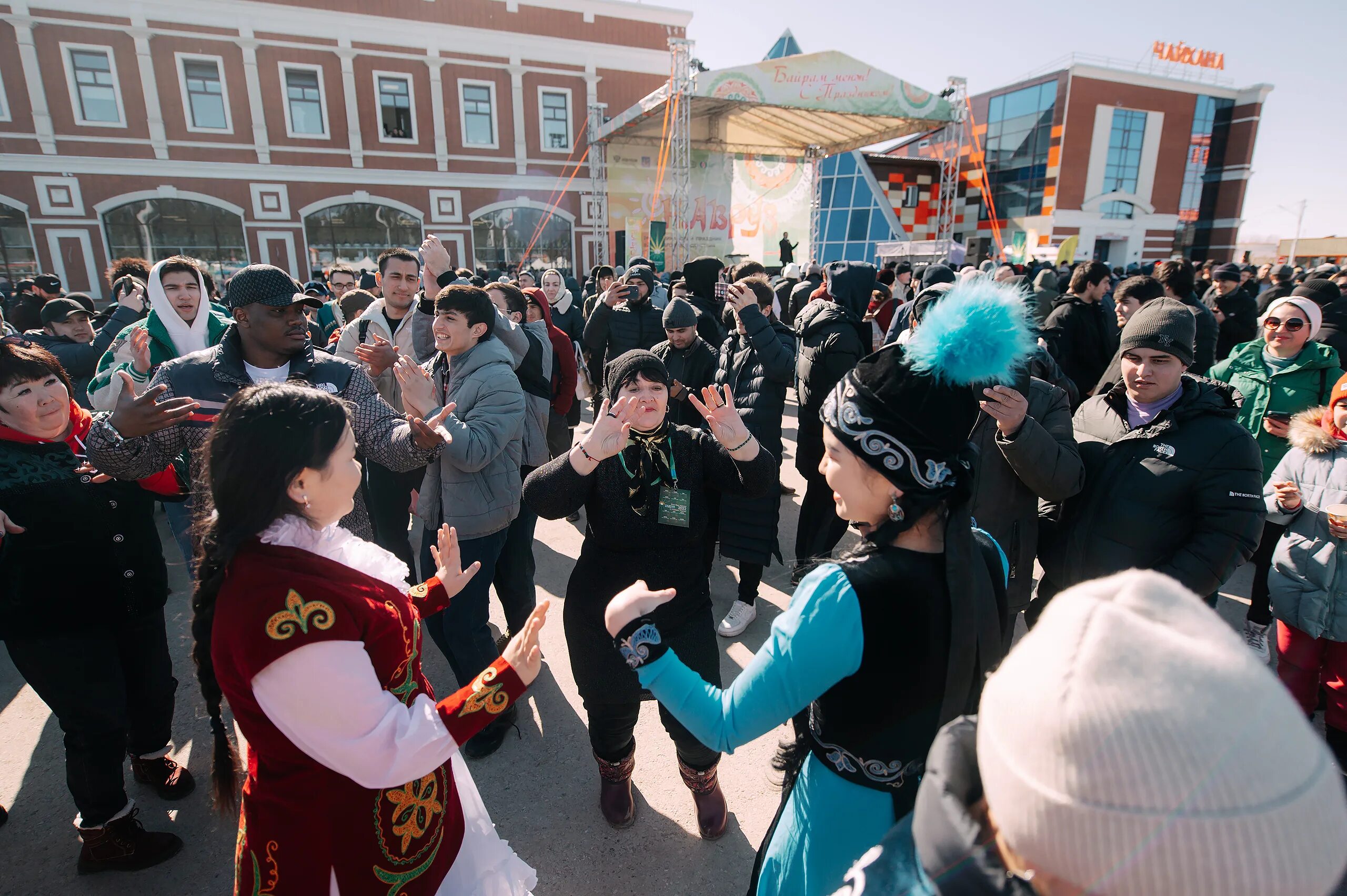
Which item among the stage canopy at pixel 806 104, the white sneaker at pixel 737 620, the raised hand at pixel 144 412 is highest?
the stage canopy at pixel 806 104

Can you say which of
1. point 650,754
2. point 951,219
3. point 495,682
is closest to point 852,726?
point 495,682

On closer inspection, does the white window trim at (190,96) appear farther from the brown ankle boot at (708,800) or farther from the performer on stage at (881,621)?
the performer on stage at (881,621)

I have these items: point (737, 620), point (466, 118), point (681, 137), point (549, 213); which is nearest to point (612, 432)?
point (737, 620)

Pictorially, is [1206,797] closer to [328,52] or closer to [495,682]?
[495,682]

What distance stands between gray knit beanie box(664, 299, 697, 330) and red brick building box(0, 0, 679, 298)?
19178 mm

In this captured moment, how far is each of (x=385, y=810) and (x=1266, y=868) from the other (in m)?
1.52

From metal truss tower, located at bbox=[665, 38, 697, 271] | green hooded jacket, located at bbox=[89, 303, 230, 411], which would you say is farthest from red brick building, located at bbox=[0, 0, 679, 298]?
green hooded jacket, located at bbox=[89, 303, 230, 411]

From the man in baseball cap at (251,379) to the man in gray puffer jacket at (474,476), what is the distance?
1.09 feet

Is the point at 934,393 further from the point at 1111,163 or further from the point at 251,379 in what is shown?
the point at 1111,163

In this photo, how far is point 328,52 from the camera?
64.0 feet

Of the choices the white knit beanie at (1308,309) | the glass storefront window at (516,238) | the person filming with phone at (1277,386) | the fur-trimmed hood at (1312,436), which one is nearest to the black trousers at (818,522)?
the fur-trimmed hood at (1312,436)

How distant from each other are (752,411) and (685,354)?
0.86 m

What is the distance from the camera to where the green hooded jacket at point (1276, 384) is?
3.61 meters

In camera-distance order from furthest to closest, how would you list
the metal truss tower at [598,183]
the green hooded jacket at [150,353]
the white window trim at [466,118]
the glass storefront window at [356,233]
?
the white window trim at [466,118], the metal truss tower at [598,183], the glass storefront window at [356,233], the green hooded jacket at [150,353]
